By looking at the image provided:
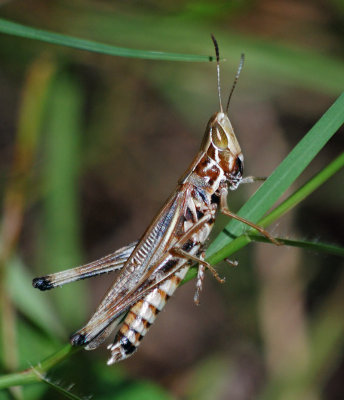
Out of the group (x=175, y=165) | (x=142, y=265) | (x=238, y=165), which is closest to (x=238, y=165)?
(x=238, y=165)

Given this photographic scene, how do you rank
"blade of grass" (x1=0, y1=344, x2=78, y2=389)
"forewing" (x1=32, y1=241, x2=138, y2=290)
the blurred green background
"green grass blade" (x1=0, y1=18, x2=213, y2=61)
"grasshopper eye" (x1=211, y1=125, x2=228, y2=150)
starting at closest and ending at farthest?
1. "blade of grass" (x1=0, y1=344, x2=78, y2=389)
2. "green grass blade" (x1=0, y1=18, x2=213, y2=61)
3. "forewing" (x1=32, y1=241, x2=138, y2=290)
4. "grasshopper eye" (x1=211, y1=125, x2=228, y2=150)
5. the blurred green background

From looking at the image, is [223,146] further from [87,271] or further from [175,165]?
[175,165]

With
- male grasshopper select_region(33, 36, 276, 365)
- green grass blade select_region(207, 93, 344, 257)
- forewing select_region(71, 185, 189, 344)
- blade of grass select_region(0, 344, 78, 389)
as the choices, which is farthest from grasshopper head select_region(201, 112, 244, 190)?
blade of grass select_region(0, 344, 78, 389)

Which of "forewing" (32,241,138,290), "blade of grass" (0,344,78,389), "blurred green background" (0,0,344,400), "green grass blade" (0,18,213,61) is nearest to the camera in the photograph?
"blade of grass" (0,344,78,389)

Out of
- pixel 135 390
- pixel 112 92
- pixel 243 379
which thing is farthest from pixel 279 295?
pixel 112 92

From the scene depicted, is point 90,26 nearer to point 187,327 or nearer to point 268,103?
point 268,103

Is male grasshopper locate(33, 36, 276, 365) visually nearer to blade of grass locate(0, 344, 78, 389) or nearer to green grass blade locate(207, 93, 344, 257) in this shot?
blade of grass locate(0, 344, 78, 389)
